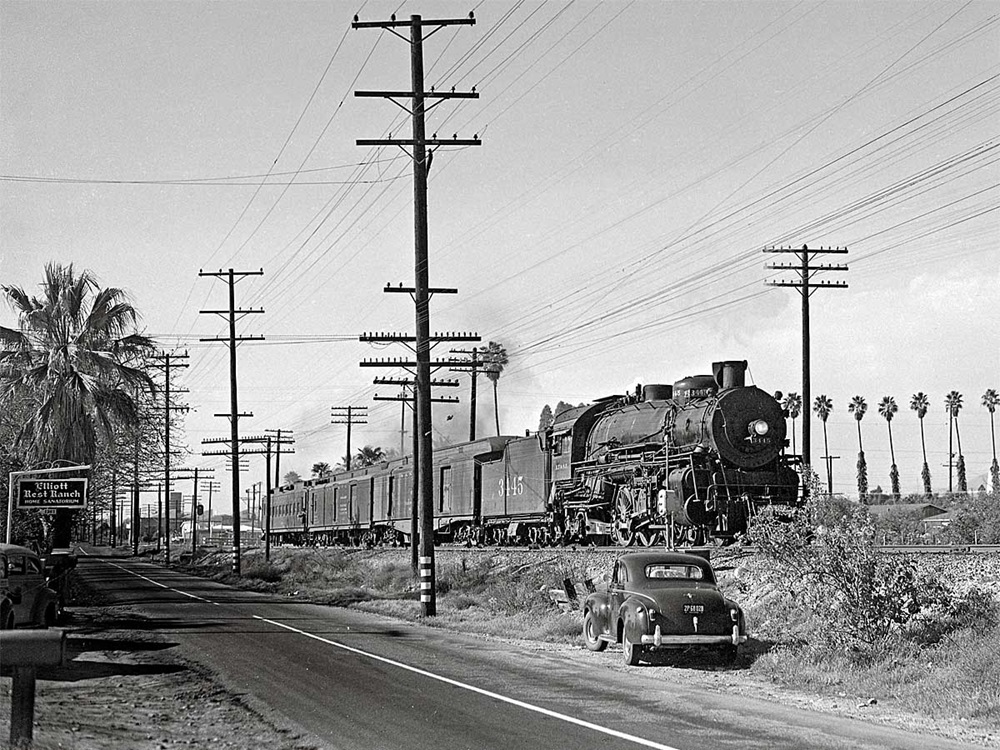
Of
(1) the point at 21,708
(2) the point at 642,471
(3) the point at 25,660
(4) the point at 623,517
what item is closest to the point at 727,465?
(2) the point at 642,471

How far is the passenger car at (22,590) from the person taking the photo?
64.0ft

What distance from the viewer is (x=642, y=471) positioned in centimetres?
2988

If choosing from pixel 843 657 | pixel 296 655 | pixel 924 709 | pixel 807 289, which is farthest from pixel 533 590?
pixel 807 289

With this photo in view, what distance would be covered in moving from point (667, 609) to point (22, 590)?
37.8 feet

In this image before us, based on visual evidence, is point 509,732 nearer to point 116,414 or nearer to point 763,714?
point 763,714

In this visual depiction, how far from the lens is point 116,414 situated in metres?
30.3

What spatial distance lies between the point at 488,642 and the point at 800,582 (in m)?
6.30

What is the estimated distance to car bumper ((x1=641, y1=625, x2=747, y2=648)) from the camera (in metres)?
16.4

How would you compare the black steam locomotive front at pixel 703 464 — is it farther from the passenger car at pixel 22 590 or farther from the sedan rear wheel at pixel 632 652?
the passenger car at pixel 22 590

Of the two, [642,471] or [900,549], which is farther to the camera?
[642,471]

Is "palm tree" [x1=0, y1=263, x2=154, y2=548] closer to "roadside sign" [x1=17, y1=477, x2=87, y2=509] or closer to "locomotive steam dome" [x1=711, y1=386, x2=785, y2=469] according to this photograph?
"roadside sign" [x1=17, y1=477, x2=87, y2=509]

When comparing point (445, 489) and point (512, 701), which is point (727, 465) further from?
point (445, 489)

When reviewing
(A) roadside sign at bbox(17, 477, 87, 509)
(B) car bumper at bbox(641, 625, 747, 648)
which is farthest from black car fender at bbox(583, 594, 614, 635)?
(A) roadside sign at bbox(17, 477, 87, 509)

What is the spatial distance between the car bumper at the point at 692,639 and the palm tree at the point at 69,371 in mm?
18319
